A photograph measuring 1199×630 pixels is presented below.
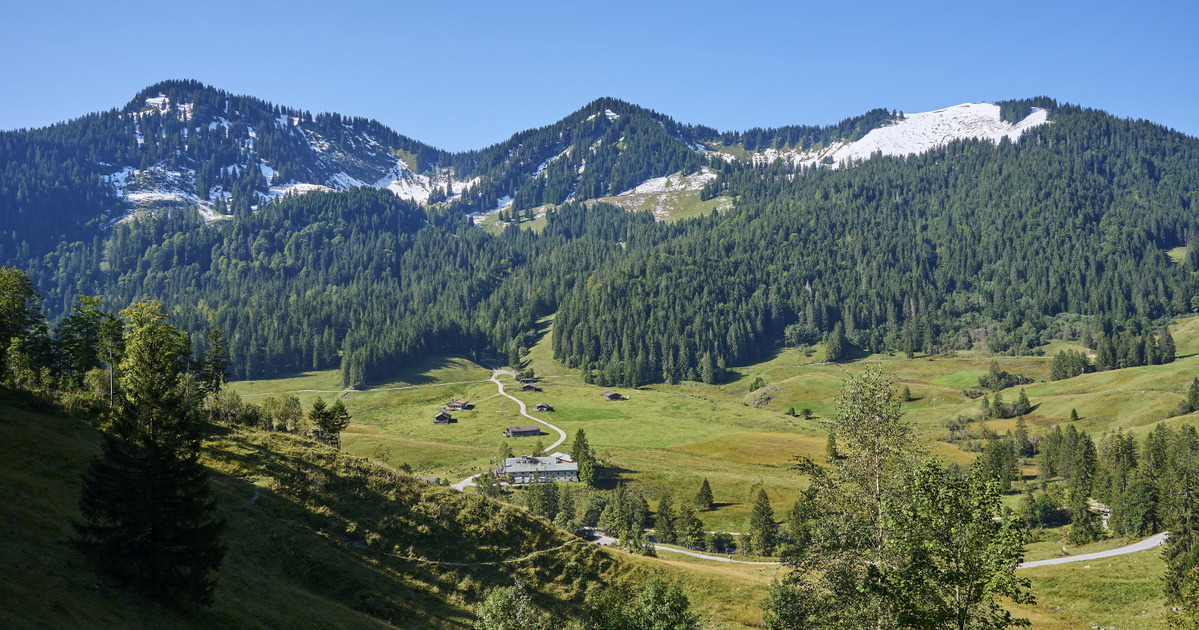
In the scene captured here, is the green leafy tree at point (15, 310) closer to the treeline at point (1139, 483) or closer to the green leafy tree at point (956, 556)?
the green leafy tree at point (956, 556)

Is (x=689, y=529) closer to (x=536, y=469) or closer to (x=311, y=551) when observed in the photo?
(x=536, y=469)

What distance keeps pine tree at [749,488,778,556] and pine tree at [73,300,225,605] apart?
81.9 metres

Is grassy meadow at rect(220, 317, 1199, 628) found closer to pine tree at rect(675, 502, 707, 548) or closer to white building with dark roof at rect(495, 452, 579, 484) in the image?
pine tree at rect(675, 502, 707, 548)

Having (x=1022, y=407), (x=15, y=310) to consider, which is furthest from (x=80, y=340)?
(x=1022, y=407)

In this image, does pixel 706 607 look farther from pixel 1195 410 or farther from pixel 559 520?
pixel 1195 410

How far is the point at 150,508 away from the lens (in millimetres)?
30531

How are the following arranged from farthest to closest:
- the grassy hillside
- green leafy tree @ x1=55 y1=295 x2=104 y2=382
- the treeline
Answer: the treeline < green leafy tree @ x1=55 y1=295 x2=104 y2=382 < the grassy hillside

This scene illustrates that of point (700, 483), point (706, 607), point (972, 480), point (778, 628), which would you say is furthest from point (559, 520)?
point (972, 480)

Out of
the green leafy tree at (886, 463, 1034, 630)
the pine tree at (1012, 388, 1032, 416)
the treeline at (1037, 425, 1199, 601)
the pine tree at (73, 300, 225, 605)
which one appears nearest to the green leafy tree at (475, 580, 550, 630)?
the pine tree at (73, 300, 225, 605)

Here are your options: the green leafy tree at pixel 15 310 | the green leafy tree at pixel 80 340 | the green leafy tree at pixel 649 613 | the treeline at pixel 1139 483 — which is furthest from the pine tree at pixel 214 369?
the treeline at pixel 1139 483

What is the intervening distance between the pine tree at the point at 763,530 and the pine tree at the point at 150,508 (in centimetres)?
8194

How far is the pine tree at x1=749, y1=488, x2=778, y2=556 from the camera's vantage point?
319 ft

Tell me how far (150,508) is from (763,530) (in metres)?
86.2

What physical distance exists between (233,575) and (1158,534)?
132m
